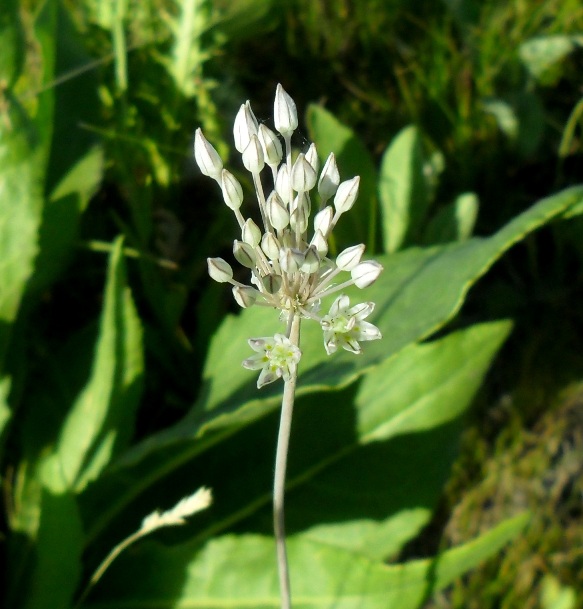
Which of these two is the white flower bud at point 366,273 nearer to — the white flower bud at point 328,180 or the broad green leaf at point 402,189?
the white flower bud at point 328,180

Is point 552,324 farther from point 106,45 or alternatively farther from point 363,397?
point 106,45

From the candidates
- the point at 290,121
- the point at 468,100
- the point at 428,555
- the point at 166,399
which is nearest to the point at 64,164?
the point at 166,399

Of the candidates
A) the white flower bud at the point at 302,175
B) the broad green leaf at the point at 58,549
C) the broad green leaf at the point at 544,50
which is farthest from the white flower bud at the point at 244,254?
the broad green leaf at the point at 544,50

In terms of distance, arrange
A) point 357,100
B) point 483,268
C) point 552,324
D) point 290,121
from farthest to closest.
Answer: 1. point 357,100
2. point 552,324
3. point 483,268
4. point 290,121

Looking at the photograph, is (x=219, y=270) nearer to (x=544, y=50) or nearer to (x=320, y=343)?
(x=320, y=343)

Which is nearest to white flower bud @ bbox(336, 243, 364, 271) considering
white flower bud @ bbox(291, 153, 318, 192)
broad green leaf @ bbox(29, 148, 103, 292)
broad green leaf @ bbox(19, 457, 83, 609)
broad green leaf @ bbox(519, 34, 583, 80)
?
white flower bud @ bbox(291, 153, 318, 192)

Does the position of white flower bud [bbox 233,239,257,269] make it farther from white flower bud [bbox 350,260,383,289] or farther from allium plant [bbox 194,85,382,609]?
white flower bud [bbox 350,260,383,289]
